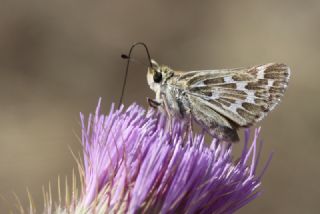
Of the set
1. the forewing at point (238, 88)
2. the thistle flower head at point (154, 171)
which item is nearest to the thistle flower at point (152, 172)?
the thistle flower head at point (154, 171)

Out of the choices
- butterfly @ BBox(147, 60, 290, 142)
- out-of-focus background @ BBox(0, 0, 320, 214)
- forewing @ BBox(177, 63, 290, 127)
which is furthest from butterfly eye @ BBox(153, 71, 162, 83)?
out-of-focus background @ BBox(0, 0, 320, 214)

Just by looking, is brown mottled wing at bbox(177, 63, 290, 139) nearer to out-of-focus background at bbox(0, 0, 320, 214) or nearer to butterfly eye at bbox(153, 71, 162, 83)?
butterfly eye at bbox(153, 71, 162, 83)

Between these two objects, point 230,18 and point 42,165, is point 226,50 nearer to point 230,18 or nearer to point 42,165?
point 230,18

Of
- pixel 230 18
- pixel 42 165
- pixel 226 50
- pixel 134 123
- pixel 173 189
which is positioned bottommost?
pixel 173 189

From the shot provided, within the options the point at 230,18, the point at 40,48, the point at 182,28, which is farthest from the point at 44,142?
the point at 230,18

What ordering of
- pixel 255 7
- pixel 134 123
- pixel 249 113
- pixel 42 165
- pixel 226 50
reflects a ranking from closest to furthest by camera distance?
pixel 134 123 → pixel 249 113 → pixel 42 165 → pixel 226 50 → pixel 255 7

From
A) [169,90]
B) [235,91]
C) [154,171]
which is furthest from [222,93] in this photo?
[154,171]

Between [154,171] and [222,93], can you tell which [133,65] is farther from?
[154,171]

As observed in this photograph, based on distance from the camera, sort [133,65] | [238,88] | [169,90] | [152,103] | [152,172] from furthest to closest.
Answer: [133,65]
[238,88]
[169,90]
[152,103]
[152,172]
